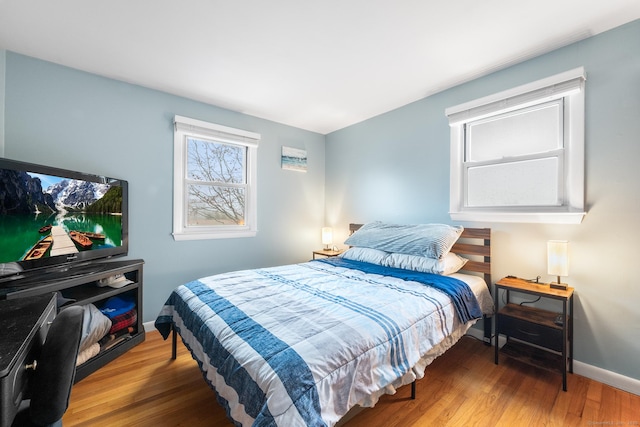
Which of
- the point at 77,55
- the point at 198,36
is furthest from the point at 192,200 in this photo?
the point at 198,36

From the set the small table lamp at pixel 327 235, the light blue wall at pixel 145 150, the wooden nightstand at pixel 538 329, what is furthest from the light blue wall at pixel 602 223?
the light blue wall at pixel 145 150

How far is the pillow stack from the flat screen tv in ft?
7.61

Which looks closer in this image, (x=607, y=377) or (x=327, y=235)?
(x=607, y=377)

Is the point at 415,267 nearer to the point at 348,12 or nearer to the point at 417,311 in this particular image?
the point at 417,311

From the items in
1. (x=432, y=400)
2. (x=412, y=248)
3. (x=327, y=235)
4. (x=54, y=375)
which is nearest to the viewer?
(x=54, y=375)

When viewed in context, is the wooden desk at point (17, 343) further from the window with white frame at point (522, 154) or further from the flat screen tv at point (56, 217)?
the window with white frame at point (522, 154)

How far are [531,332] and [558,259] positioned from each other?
58 centimetres

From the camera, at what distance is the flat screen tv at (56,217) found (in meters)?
1.71

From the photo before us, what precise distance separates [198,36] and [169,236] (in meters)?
1.94

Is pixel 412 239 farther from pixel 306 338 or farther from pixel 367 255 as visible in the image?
pixel 306 338

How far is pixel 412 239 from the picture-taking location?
2.51 metres

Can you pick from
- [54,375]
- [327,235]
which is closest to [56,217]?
[54,375]

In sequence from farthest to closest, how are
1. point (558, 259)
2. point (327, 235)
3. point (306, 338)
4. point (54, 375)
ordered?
point (327, 235) < point (558, 259) < point (306, 338) < point (54, 375)

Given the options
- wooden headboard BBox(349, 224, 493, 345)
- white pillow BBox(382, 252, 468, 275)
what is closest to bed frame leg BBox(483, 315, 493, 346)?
wooden headboard BBox(349, 224, 493, 345)
